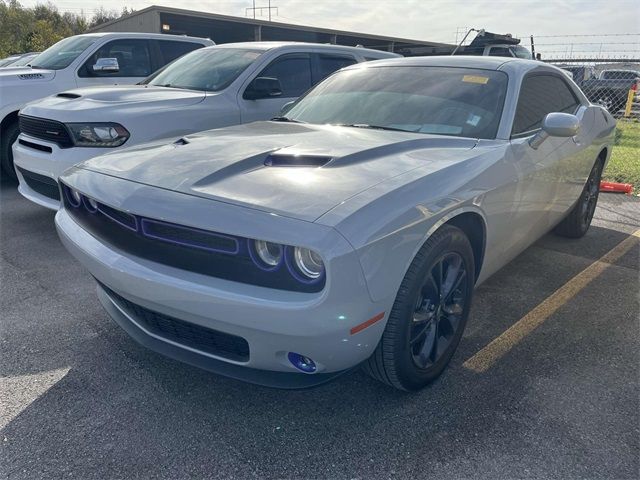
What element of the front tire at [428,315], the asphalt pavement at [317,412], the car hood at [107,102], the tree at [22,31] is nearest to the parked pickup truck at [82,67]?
the car hood at [107,102]

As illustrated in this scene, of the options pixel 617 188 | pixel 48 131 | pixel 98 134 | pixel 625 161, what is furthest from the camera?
pixel 625 161

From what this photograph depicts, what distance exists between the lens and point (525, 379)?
8.59 ft

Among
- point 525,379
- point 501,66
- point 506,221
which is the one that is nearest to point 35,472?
point 525,379

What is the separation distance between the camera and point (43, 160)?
447 cm

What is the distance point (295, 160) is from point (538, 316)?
1.94m

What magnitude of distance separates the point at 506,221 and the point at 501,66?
3.78 feet

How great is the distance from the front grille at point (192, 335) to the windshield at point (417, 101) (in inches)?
67.9

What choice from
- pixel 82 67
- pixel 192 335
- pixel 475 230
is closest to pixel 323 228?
pixel 192 335

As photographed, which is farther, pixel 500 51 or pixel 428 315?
pixel 500 51

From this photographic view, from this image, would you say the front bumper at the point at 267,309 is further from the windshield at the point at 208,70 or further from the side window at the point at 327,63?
the side window at the point at 327,63

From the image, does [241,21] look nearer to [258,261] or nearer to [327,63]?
[327,63]

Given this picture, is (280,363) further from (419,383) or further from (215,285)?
(419,383)

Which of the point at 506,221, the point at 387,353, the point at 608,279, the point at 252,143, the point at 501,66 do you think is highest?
the point at 501,66

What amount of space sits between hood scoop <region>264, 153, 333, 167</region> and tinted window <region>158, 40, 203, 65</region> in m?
5.63
